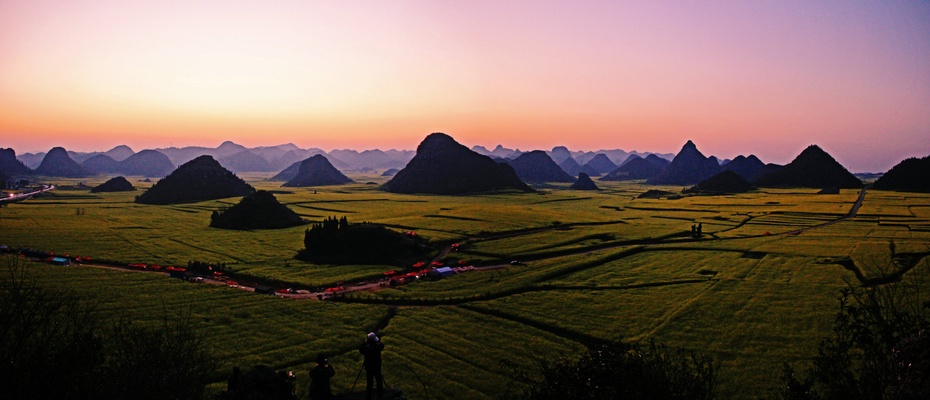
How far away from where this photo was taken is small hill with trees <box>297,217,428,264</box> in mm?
70069

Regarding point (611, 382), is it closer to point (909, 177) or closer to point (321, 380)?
point (321, 380)

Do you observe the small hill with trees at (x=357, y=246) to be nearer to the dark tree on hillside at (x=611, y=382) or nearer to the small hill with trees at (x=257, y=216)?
the small hill with trees at (x=257, y=216)

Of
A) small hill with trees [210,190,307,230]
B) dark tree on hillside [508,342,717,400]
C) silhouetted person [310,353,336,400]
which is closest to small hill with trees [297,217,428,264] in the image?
small hill with trees [210,190,307,230]

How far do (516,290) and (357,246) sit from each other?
28276mm

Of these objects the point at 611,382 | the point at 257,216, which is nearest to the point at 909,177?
the point at 257,216

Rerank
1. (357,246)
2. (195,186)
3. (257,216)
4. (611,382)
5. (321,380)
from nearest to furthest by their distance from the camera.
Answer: (611,382), (321,380), (357,246), (257,216), (195,186)

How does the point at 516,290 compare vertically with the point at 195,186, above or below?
below

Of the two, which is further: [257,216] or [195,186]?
[195,186]

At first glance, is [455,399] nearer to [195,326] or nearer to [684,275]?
[195,326]

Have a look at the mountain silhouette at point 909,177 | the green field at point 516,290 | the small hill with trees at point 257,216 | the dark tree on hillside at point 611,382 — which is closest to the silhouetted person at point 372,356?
the dark tree on hillside at point 611,382

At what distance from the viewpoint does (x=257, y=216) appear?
344 ft

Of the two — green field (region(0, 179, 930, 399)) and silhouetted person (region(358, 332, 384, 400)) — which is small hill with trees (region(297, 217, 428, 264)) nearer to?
green field (region(0, 179, 930, 399))

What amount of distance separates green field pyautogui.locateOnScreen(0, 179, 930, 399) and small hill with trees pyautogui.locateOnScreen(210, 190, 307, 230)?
539 cm

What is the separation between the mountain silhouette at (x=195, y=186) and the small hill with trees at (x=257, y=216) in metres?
69.9
